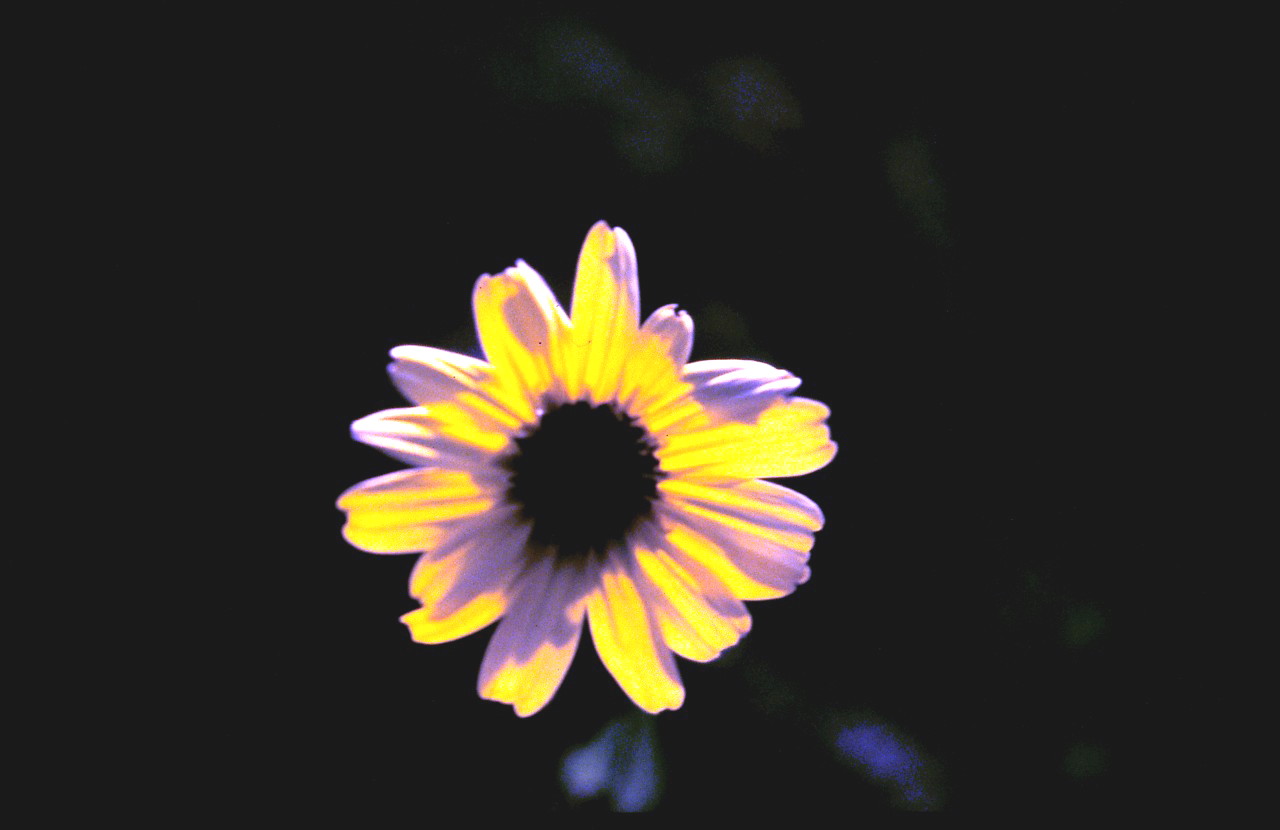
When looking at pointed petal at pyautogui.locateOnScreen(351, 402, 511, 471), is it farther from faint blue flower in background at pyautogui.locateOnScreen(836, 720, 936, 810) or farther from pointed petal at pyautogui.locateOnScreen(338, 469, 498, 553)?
faint blue flower in background at pyautogui.locateOnScreen(836, 720, 936, 810)

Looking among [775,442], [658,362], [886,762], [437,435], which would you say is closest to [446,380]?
[437,435]

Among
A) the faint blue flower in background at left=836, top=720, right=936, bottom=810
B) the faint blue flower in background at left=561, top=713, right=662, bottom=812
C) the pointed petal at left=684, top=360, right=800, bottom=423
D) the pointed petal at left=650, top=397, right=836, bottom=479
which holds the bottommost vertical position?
the faint blue flower in background at left=836, top=720, right=936, bottom=810

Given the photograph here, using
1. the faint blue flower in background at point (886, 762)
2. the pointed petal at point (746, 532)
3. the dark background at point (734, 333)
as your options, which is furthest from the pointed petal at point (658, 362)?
the faint blue flower in background at point (886, 762)

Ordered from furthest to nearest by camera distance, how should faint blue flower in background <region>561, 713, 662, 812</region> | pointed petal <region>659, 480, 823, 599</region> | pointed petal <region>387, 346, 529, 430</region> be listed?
faint blue flower in background <region>561, 713, 662, 812</region> → pointed petal <region>659, 480, 823, 599</region> → pointed petal <region>387, 346, 529, 430</region>

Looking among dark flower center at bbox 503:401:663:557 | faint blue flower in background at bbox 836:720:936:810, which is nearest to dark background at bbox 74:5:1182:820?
faint blue flower in background at bbox 836:720:936:810

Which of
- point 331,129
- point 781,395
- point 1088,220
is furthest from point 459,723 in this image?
point 1088,220

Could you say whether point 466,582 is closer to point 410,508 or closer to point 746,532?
point 410,508
